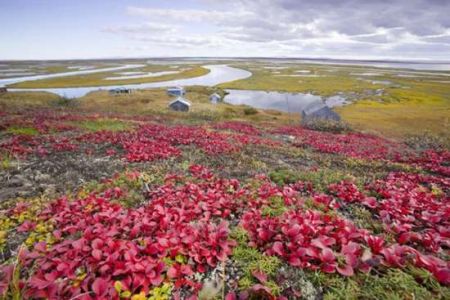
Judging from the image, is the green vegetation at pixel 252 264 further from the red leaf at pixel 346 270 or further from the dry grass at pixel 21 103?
the dry grass at pixel 21 103

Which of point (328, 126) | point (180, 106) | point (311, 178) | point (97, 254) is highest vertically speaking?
point (97, 254)

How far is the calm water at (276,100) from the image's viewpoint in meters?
70.7

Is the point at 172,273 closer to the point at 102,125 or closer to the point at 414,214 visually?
the point at 414,214

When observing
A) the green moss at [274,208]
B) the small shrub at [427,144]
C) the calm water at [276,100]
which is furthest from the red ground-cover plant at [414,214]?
the calm water at [276,100]

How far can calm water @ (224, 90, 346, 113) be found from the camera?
70688mm

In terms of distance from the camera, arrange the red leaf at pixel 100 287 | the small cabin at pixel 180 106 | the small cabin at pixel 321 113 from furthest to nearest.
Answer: the small cabin at pixel 180 106, the small cabin at pixel 321 113, the red leaf at pixel 100 287

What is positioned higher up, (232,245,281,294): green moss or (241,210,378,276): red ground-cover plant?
(241,210,378,276): red ground-cover plant

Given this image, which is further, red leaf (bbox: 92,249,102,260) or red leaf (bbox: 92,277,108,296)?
red leaf (bbox: 92,249,102,260)

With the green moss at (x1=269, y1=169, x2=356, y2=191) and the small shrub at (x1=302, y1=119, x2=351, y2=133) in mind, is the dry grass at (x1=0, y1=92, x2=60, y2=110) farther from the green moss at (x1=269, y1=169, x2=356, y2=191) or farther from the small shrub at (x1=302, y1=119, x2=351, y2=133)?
the green moss at (x1=269, y1=169, x2=356, y2=191)

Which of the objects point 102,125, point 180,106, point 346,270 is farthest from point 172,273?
point 180,106

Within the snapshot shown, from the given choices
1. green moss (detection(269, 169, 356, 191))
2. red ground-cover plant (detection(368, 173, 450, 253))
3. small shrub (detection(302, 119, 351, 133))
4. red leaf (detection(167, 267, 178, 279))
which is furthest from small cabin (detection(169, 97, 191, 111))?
red leaf (detection(167, 267, 178, 279))

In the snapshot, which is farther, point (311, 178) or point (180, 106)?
point (180, 106)

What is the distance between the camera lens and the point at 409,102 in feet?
236

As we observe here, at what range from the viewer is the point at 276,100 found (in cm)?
7906
